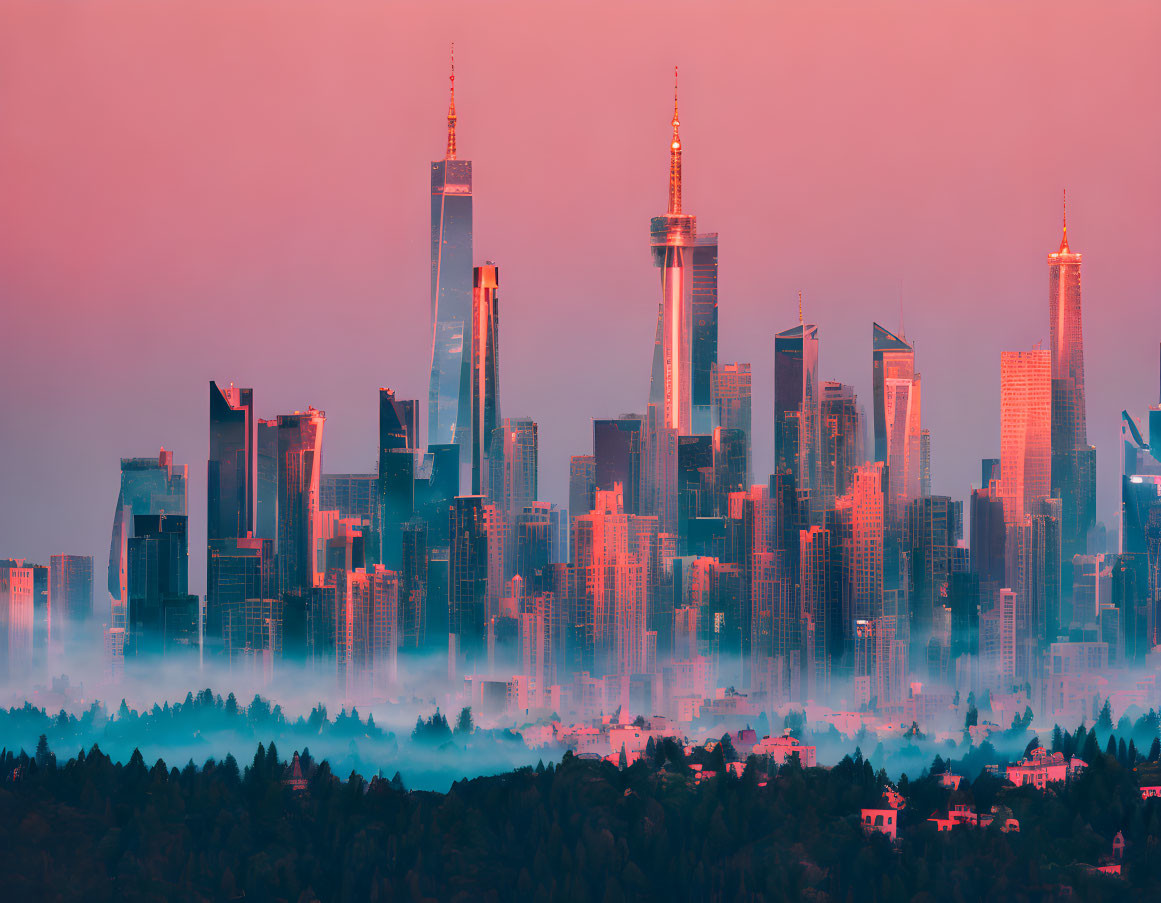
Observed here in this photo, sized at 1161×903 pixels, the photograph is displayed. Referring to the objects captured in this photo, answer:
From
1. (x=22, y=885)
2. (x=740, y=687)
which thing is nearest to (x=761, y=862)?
(x=22, y=885)

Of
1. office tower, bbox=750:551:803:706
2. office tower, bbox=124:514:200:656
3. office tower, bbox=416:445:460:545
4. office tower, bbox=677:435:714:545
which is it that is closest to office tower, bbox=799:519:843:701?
office tower, bbox=750:551:803:706

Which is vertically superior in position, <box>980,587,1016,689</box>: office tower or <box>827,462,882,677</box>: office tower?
<box>827,462,882,677</box>: office tower

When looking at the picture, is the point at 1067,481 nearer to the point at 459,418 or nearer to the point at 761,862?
the point at 459,418

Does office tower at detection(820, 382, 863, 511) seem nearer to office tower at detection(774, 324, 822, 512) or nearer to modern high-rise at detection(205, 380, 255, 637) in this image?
office tower at detection(774, 324, 822, 512)

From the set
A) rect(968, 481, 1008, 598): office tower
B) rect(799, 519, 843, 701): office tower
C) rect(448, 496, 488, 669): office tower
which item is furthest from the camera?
rect(968, 481, 1008, 598): office tower

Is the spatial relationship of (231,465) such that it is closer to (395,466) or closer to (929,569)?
(395,466)

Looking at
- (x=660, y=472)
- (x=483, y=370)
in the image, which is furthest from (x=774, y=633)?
(x=483, y=370)
